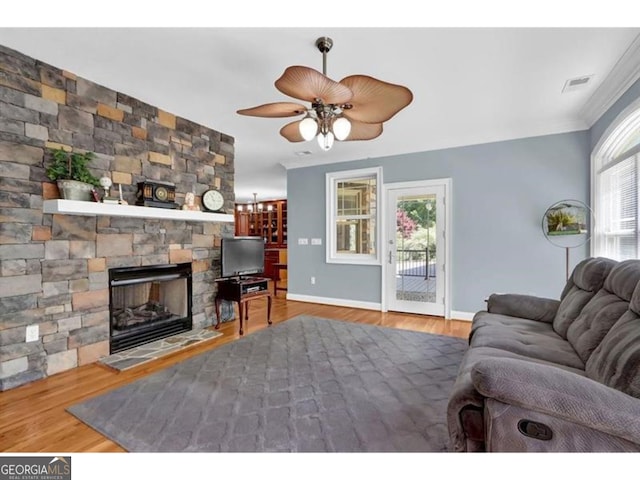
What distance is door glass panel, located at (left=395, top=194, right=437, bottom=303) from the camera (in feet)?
15.2

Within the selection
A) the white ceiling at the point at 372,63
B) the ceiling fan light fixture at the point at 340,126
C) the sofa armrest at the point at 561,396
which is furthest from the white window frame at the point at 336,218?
the sofa armrest at the point at 561,396

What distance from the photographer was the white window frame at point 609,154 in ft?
8.61

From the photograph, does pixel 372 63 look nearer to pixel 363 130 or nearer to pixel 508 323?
pixel 363 130

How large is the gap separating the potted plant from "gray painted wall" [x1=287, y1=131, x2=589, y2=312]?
12.2ft

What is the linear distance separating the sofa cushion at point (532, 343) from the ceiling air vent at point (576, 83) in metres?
2.10

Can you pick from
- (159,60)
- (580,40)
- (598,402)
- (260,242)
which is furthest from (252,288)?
(580,40)

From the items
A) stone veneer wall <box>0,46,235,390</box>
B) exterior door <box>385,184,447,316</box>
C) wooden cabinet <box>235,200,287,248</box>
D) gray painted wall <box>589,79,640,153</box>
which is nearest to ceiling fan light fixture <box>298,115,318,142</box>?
stone veneer wall <box>0,46,235,390</box>

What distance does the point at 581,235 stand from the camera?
12.1 ft

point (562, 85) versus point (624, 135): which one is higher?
point (562, 85)

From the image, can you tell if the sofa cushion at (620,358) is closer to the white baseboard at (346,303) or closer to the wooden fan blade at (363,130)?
the wooden fan blade at (363,130)

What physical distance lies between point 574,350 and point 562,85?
2.34m

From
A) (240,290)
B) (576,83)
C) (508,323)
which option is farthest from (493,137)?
(240,290)

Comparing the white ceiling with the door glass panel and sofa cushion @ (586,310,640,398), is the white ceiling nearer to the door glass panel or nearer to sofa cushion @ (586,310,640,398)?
the door glass panel

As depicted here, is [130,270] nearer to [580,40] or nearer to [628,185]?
[580,40]
